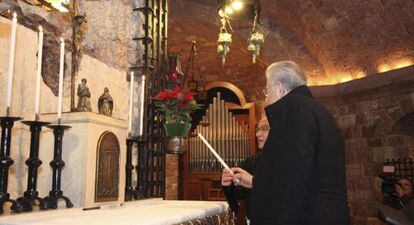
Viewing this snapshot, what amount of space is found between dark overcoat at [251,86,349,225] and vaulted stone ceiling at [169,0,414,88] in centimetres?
421

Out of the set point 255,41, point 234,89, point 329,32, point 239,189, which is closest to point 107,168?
point 239,189

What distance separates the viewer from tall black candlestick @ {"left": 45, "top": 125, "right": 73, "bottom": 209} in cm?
172

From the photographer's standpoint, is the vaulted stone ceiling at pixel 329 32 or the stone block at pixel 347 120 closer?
the vaulted stone ceiling at pixel 329 32

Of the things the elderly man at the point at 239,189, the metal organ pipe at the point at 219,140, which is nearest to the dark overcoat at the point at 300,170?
the elderly man at the point at 239,189

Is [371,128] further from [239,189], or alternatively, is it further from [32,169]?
[32,169]

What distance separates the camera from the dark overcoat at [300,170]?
156 cm

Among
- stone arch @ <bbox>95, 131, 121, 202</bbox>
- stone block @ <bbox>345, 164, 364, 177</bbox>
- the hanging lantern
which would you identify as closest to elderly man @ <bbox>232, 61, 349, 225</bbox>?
stone arch @ <bbox>95, 131, 121, 202</bbox>

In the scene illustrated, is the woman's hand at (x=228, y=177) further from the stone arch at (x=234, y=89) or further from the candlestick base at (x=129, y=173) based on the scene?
the stone arch at (x=234, y=89)

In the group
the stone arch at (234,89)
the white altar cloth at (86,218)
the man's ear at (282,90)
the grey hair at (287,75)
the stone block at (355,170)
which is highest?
the stone arch at (234,89)

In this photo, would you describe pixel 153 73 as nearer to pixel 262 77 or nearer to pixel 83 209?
pixel 83 209

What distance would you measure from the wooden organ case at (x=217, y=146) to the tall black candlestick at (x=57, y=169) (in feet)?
21.0

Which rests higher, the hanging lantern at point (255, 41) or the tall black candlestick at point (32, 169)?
the hanging lantern at point (255, 41)

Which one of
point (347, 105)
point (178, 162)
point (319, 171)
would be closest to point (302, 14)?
point (347, 105)

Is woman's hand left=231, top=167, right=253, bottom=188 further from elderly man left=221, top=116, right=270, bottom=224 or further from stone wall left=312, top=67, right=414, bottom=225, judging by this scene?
stone wall left=312, top=67, right=414, bottom=225
